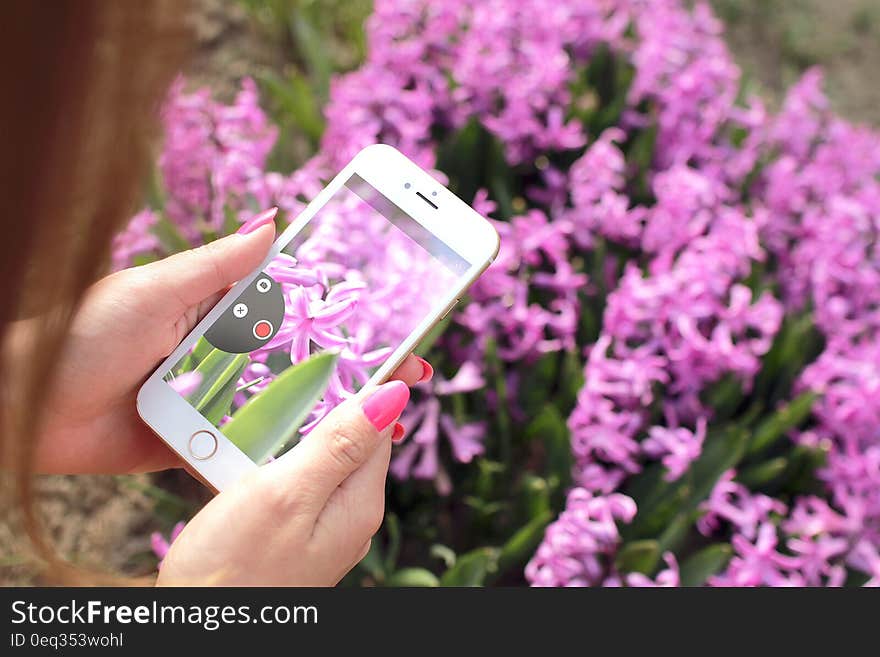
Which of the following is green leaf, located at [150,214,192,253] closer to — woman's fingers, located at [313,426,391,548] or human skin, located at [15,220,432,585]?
human skin, located at [15,220,432,585]

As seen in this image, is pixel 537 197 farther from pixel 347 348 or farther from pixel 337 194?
pixel 347 348

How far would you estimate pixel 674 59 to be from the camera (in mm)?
1739

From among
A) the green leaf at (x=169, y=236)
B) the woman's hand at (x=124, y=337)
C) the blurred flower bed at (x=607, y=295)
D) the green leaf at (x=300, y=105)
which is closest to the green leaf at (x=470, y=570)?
the blurred flower bed at (x=607, y=295)

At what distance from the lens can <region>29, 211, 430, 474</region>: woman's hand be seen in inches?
36.4

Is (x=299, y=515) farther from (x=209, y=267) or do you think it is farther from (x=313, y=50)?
(x=313, y=50)

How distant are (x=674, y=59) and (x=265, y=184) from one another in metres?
0.88

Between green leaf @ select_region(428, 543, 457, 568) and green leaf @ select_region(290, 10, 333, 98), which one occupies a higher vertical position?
green leaf @ select_region(290, 10, 333, 98)

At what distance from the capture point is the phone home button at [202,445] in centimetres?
90

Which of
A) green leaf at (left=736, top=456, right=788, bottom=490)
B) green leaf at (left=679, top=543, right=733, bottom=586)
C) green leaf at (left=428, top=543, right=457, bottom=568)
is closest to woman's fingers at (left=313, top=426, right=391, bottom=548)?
green leaf at (left=428, top=543, right=457, bottom=568)

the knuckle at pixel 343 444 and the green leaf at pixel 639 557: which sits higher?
the knuckle at pixel 343 444

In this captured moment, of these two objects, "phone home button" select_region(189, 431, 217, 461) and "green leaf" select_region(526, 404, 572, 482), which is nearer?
"phone home button" select_region(189, 431, 217, 461)

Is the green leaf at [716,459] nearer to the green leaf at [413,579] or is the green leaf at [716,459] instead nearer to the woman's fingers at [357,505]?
the green leaf at [413,579]

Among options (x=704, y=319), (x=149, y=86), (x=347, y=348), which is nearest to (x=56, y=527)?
(x=347, y=348)

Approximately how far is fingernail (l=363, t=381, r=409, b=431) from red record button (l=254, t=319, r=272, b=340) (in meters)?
0.18
